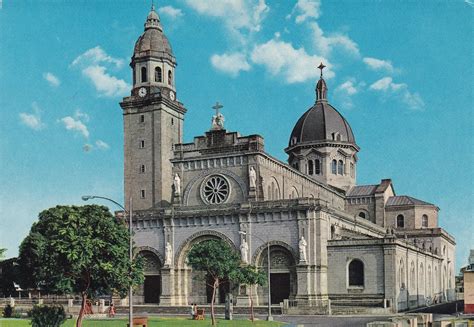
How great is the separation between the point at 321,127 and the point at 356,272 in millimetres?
39358

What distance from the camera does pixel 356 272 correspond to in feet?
241

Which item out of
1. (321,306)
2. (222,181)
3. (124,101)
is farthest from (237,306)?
(124,101)

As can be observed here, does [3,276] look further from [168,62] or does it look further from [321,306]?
[321,306]

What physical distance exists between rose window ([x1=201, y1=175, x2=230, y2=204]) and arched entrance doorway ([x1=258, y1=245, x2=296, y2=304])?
342 inches

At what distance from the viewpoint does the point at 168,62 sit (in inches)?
3383

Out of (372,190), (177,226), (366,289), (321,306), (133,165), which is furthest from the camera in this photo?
(372,190)

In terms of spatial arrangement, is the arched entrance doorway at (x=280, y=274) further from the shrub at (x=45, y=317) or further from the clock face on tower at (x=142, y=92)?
the shrub at (x=45, y=317)

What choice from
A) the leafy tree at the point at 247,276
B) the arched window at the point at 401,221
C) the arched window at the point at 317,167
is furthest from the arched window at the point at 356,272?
the arched window at the point at 401,221

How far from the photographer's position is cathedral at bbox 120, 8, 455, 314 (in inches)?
2857

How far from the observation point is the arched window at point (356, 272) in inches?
2884

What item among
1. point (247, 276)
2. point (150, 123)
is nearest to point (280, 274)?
point (247, 276)

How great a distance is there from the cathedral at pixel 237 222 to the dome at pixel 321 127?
14375 mm

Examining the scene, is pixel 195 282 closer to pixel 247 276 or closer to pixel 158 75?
pixel 247 276

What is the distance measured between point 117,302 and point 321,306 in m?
24.1
